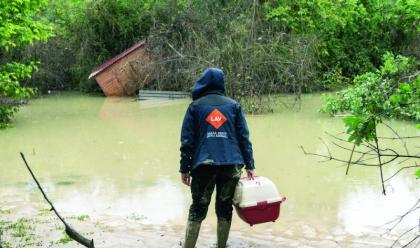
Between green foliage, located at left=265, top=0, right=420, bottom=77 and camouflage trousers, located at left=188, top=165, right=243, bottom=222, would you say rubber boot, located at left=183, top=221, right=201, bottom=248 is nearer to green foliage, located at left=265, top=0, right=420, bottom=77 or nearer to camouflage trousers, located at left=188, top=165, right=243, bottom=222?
camouflage trousers, located at left=188, top=165, right=243, bottom=222

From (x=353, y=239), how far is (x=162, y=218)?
7.46 ft

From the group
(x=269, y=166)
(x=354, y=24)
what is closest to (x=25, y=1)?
(x=269, y=166)

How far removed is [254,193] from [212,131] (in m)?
0.69

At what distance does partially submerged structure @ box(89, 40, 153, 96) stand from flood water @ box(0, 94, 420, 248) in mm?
5121

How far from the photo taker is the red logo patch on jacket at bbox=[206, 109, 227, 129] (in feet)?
17.0

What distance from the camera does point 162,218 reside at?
23.0 ft

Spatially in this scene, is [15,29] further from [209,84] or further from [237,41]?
[209,84]

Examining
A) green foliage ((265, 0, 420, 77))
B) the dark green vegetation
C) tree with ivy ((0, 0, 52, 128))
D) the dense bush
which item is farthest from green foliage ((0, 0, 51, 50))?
green foliage ((265, 0, 420, 77))

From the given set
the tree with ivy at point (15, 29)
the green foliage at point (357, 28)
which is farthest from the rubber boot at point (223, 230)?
the green foliage at point (357, 28)

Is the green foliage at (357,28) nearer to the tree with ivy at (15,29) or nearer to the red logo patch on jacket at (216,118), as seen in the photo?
the tree with ivy at (15,29)

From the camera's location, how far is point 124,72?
2017cm

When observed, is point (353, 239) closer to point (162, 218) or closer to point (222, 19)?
point (162, 218)

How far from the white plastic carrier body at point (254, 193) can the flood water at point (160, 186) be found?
2.15 ft

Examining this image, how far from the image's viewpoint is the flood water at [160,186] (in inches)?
242
